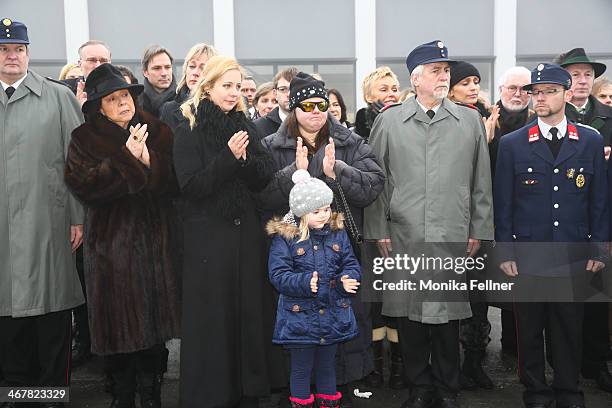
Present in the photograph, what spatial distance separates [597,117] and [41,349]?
14.6 feet

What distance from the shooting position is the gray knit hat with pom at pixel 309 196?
3.57 meters

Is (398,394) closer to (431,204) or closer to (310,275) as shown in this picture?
(431,204)

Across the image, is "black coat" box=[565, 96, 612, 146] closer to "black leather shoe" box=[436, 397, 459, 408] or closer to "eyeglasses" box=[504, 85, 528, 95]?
"eyeglasses" box=[504, 85, 528, 95]

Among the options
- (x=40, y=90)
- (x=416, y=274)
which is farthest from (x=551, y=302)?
(x=40, y=90)

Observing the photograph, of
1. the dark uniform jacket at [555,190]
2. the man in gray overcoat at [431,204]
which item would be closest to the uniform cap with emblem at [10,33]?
the man in gray overcoat at [431,204]

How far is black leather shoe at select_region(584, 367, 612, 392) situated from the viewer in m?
4.52

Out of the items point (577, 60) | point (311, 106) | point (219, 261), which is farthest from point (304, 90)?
point (577, 60)

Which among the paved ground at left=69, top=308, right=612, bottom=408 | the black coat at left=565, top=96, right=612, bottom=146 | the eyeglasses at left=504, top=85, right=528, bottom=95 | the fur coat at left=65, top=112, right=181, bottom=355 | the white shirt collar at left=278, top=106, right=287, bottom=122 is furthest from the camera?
the white shirt collar at left=278, top=106, right=287, bottom=122

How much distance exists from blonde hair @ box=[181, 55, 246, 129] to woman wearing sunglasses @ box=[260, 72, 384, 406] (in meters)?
0.42

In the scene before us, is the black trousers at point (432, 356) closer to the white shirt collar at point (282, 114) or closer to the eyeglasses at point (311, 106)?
the eyeglasses at point (311, 106)

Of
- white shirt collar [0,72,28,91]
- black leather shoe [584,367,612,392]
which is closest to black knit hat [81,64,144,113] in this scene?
white shirt collar [0,72,28,91]

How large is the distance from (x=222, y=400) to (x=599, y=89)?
4443mm

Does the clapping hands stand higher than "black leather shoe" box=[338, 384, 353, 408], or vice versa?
the clapping hands

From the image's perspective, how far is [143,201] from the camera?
391 centimetres
